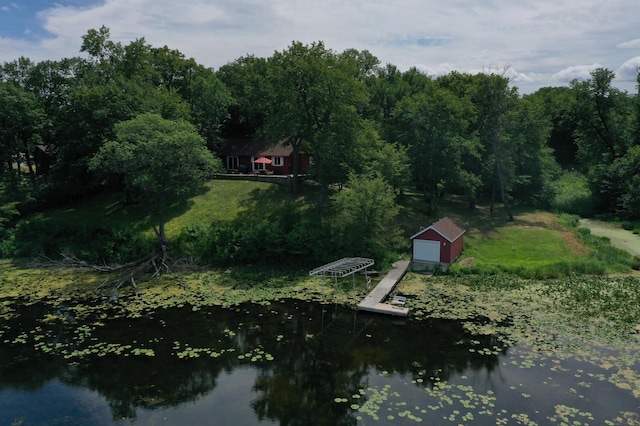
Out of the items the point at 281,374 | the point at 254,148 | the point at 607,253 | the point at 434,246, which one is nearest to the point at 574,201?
the point at 607,253

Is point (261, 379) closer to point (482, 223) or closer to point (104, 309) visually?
point (104, 309)

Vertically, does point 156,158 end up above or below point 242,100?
below

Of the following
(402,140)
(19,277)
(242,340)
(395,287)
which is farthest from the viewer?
(402,140)

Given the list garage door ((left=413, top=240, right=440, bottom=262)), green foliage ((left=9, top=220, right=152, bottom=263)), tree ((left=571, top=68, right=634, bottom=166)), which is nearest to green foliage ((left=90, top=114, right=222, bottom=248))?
green foliage ((left=9, top=220, right=152, bottom=263))

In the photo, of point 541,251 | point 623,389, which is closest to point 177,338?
point 623,389

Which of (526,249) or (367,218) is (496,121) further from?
(367,218)
